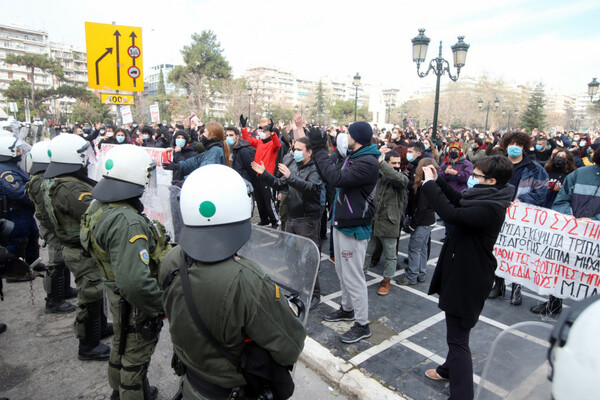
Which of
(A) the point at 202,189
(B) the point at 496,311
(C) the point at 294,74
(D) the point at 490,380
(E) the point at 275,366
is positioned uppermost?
(C) the point at 294,74

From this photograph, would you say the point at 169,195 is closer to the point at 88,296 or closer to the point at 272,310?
the point at 88,296

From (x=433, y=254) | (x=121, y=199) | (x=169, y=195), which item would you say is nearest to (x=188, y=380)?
(x=121, y=199)

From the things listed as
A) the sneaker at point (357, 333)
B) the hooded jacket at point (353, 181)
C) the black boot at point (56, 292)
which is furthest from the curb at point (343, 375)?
the black boot at point (56, 292)

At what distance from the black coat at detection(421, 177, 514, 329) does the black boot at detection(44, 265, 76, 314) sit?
4.34 m

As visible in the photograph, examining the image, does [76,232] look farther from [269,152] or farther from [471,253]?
[269,152]

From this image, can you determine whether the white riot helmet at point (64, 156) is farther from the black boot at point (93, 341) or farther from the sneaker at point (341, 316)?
the sneaker at point (341, 316)

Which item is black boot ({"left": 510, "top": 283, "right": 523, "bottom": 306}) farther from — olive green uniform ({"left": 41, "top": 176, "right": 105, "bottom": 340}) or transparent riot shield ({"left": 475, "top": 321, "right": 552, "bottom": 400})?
olive green uniform ({"left": 41, "top": 176, "right": 105, "bottom": 340})

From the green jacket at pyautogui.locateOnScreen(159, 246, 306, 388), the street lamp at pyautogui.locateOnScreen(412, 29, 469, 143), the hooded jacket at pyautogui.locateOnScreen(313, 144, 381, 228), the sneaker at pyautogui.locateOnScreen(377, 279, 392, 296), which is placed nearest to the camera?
the green jacket at pyautogui.locateOnScreen(159, 246, 306, 388)

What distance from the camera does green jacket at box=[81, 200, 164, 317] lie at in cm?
242

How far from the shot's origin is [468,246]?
287 centimetres

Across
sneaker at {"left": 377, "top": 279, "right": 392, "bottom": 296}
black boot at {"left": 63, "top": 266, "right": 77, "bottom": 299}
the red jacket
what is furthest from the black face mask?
black boot at {"left": 63, "top": 266, "right": 77, "bottom": 299}

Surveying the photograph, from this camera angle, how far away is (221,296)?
5.27ft

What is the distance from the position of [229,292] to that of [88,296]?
8.55 feet

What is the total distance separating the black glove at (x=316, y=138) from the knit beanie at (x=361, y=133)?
11.6 inches
